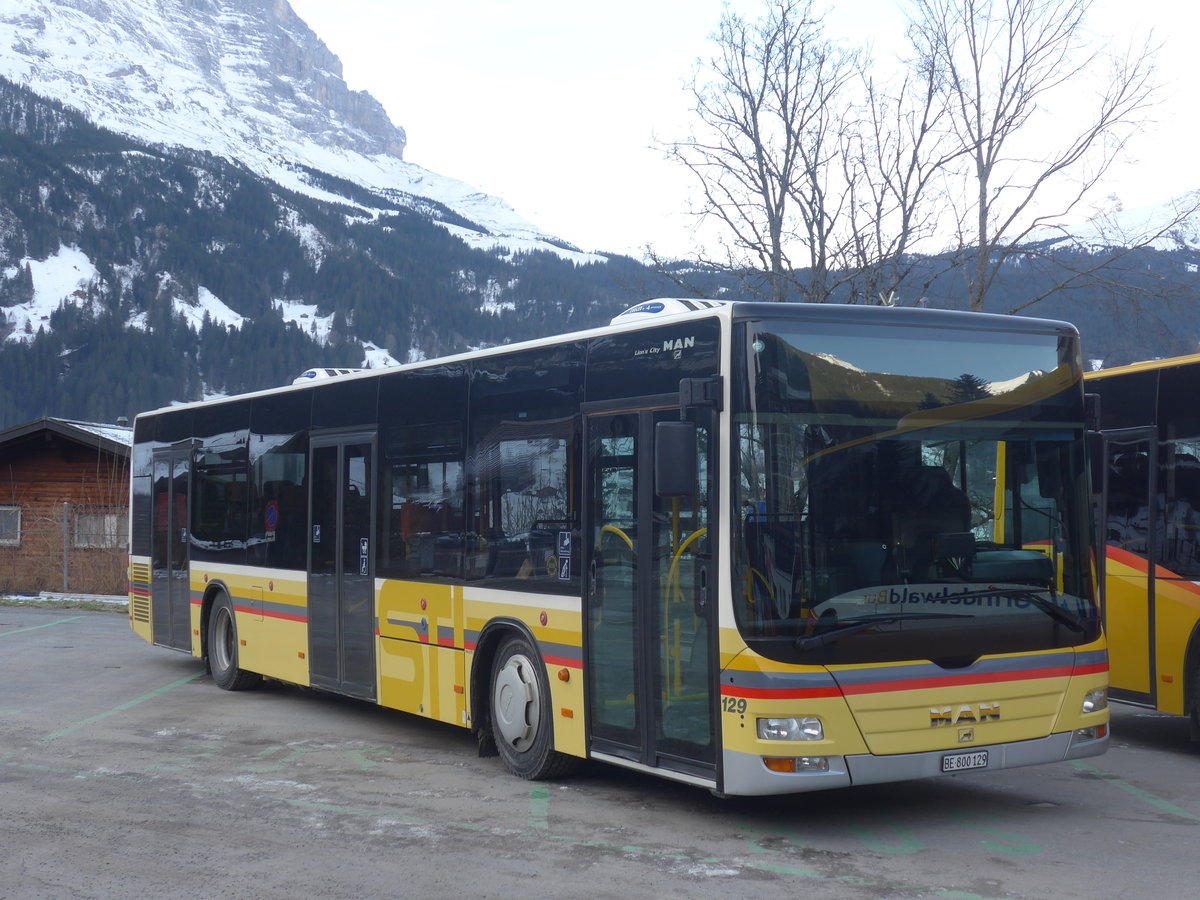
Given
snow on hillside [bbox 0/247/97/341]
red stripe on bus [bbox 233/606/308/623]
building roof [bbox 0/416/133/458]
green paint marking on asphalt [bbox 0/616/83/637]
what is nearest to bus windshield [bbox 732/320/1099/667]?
red stripe on bus [bbox 233/606/308/623]

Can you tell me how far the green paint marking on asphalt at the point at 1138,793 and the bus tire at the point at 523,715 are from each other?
11.0ft

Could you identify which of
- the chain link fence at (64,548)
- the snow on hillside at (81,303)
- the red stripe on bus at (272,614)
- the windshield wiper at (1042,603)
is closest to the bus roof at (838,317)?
the windshield wiper at (1042,603)

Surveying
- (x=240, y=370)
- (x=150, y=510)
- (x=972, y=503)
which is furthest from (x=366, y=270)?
(x=972, y=503)

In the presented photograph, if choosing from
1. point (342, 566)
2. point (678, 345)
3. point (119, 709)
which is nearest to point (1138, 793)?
point (678, 345)

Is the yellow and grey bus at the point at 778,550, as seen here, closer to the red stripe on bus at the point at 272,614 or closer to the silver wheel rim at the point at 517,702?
the silver wheel rim at the point at 517,702

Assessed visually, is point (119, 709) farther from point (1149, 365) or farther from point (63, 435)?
point (63, 435)

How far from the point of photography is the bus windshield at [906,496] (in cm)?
693

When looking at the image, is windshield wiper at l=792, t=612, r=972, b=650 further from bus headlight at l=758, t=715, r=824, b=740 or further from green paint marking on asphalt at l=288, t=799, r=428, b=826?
green paint marking on asphalt at l=288, t=799, r=428, b=826

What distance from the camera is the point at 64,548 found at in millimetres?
30281

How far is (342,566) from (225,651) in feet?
11.2

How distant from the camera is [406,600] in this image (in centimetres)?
1030

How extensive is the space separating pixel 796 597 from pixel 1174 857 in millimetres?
2171

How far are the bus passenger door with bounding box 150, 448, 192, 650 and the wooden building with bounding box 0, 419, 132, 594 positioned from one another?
16.0m

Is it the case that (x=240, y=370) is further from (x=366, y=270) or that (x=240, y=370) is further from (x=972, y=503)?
(x=972, y=503)
